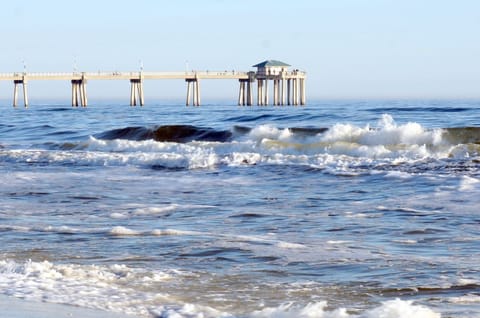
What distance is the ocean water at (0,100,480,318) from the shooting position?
6.39 m

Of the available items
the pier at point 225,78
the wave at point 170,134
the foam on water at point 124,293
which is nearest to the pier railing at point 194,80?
the pier at point 225,78

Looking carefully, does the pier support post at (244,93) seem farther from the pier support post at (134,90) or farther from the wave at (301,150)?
the wave at (301,150)

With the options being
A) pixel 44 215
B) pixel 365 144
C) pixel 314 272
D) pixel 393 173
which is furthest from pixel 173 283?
pixel 365 144

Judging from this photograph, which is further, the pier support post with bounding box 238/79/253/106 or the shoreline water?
the pier support post with bounding box 238/79/253/106

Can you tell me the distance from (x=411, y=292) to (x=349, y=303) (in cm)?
57

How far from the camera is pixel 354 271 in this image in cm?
719

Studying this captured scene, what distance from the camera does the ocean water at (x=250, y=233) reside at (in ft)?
21.0

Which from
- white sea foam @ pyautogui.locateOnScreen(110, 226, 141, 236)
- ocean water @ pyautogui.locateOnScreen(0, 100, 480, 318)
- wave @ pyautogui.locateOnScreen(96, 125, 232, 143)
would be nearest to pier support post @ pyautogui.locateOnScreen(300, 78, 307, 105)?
wave @ pyautogui.locateOnScreen(96, 125, 232, 143)

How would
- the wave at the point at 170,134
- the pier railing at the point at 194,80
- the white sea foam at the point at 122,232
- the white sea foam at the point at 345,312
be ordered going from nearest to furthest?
the white sea foam at the point at 345,312 → the white sea foam at the point at 122,232 → the wave at the point at 170,134 → the pier railing at the point at 194,80

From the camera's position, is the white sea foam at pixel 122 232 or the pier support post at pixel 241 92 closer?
the white sea foam at pixel 122 232

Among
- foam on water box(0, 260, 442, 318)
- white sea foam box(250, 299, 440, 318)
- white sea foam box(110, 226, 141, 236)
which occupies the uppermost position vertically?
white sea foam box(250, 299, 440, 318)

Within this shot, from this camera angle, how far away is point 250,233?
9.30 meters

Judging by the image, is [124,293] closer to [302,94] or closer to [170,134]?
[170,134]

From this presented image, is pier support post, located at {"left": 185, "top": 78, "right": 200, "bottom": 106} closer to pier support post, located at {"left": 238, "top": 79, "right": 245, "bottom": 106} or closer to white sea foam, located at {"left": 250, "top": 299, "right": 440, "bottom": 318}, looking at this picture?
pier support post, located at {"left": 238, "top": 79, "right": 245, "bottom": 106}
